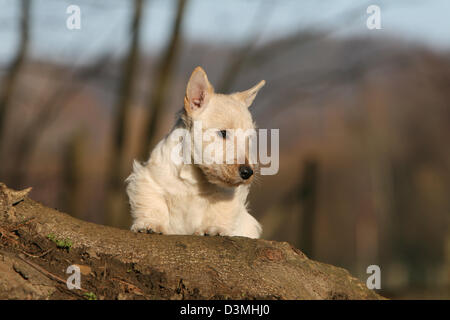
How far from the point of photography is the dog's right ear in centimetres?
533

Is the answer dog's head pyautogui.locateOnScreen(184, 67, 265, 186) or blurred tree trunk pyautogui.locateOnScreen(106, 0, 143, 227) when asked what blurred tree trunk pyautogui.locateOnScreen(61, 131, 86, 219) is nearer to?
blurred tree trunk pyautogui.locateOnScreen(106, 0, 143, 227)

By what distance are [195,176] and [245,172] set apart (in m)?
0.58

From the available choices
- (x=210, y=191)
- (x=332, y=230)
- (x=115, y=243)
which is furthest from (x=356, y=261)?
(x=115, y=243)

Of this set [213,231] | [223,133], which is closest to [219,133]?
[223,133]

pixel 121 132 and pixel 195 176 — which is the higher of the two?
pixel 121 132

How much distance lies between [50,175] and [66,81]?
252 cm

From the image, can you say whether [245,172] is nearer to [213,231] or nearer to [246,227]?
[213,231]

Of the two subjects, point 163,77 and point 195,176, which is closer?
point 195,176

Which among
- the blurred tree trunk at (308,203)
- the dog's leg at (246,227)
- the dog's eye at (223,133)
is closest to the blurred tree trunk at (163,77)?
the blurred tree trunk at (308,203)

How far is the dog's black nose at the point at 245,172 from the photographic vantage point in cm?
500

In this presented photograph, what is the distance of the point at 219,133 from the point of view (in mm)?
5285

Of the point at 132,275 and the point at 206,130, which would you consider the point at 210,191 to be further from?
the point at 132,275

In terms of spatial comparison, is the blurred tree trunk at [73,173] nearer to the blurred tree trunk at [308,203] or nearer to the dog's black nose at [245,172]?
the blurred tree trunk at [308,203]

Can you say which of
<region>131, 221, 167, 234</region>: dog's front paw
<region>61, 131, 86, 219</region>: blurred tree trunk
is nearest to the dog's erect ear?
<region>131, 221, 167, 234</region>: dog's front paw
